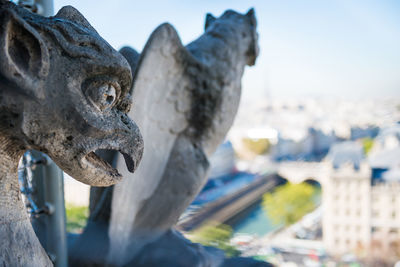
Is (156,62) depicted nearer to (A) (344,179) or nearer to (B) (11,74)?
(B) (11,74)

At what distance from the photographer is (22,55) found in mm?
471

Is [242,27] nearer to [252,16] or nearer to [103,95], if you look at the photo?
[252,16]

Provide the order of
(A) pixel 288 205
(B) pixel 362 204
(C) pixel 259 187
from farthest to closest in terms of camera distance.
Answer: (C) pixel 259 187 → (A) pixel 288 205 → (B) pixel 362 204

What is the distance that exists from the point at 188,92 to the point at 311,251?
1127 cm

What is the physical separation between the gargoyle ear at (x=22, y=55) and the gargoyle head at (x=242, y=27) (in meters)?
0.77

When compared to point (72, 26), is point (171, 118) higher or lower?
higher

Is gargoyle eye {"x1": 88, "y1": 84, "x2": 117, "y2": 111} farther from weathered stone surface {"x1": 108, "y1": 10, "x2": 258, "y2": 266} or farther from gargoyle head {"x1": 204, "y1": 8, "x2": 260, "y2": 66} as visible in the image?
gargoyle head {"x1": 204, "y1": 8, "x2": 260, "y2": 66}

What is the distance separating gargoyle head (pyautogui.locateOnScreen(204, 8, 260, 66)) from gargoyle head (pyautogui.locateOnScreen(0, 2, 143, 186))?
0.71m

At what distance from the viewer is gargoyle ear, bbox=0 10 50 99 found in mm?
438

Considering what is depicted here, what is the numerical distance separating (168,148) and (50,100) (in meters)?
0.58

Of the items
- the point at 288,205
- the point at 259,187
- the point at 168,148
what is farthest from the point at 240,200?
the point at 168,148

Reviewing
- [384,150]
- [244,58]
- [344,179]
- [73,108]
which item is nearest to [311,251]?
[344,179]

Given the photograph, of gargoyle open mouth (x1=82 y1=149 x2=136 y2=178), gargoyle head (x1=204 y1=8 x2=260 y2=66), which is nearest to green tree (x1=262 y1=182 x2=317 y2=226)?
gargoyle head (x1=204 y1=8 x2=260 y2=66)

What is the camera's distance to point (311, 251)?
11438 millimetres
